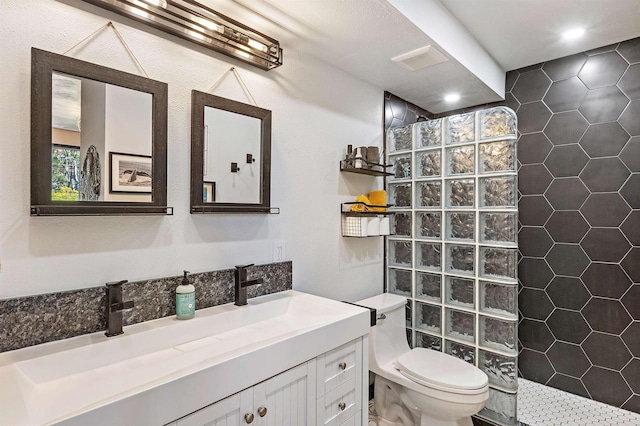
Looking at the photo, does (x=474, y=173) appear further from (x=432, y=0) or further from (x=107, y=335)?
(x=107, y=335)

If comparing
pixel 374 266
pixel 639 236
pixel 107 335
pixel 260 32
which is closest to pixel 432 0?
pixel 260 32

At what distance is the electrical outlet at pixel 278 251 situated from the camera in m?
1.88

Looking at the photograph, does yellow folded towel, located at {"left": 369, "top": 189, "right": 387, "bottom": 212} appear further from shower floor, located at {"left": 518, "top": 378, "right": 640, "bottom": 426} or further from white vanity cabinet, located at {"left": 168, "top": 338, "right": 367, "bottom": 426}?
shower floor, located at {"left": 518, "top": 378, "right": 640, "bottom": 426}

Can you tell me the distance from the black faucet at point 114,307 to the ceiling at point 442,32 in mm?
1307

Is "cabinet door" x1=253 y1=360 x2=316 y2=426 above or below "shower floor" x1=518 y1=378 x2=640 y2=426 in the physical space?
above

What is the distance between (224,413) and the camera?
40.0 inches

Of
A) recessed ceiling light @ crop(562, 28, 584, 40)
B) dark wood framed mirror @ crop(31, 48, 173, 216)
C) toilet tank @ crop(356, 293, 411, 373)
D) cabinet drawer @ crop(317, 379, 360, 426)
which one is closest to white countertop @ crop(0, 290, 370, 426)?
cabinet drawer @ crop(317, 379, 360, 426)

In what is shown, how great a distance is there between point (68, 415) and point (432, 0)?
2.24 m

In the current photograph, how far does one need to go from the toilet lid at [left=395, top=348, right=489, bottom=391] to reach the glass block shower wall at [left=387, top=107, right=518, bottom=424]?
0.82 ft

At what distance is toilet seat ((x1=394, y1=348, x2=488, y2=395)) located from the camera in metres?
1.78

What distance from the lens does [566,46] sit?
235 centimetres

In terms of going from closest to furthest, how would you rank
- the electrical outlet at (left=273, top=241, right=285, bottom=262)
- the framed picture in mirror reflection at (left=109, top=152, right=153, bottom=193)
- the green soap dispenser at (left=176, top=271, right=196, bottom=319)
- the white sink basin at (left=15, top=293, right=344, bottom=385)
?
the white sink basin at (left=15, top=293, right=344, bottom=385) → the framed picture in mirror reflection at (left=109, top=152, right=153, bottom=193) → the green soap dispenser at (left=176, top=271, right=196, bottom=319) → the electrical outlet at (left=273, top=241, right=285, bottom=262)

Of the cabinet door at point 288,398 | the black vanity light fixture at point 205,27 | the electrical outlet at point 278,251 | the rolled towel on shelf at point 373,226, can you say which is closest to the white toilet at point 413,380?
the rolled towel on shelf at point 373,226

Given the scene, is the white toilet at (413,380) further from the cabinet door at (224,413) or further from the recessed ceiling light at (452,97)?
the recessed ceiling light at (452,97)
